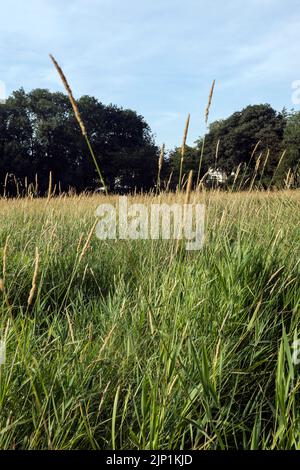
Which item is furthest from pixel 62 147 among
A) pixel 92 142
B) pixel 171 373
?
pixel 171 373

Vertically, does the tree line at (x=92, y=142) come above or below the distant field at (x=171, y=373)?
above

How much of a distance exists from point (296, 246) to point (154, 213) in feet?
5.32

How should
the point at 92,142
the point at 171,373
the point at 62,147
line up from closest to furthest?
the point at 171,373 < the point at 62,147 < the point at 92,142

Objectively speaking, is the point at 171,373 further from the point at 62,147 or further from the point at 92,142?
the point at 92,142

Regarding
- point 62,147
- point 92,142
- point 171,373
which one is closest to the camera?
point 171,373

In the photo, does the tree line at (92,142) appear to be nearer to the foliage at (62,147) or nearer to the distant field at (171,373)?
the foliage at (62,147)

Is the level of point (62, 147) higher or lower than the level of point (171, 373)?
higher

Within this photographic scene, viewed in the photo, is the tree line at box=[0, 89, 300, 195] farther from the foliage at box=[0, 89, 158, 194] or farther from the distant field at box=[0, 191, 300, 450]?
the distant field at box=[0, 191, 300, 450]

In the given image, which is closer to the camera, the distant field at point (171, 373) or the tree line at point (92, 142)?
the distant field at point (171, 373)

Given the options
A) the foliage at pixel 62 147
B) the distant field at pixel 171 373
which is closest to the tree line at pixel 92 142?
the foliage at pixel 62 147

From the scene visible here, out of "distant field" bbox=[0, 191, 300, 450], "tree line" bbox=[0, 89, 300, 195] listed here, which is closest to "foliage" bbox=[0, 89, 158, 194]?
"tree line" bbox=[0, 89, 300, 195]

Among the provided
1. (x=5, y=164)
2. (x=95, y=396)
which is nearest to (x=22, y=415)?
(x=95, y=396)

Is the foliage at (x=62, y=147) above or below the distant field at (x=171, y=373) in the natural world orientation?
above

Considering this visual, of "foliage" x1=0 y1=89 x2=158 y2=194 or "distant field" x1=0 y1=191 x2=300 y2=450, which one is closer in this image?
"distant field" x1=0 y1=191 x2=300 y2=450
